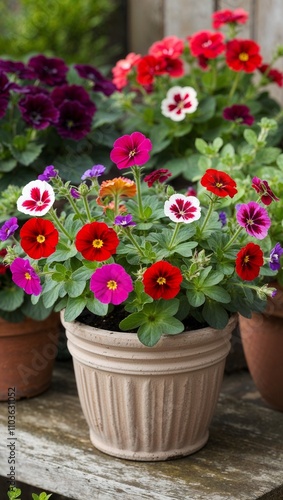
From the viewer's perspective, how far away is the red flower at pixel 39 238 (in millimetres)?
1604

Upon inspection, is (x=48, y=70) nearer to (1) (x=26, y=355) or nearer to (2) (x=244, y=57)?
(2) (x=244, y=57)

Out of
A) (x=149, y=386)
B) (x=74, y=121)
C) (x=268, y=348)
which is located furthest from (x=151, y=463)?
(x=74, y=121)

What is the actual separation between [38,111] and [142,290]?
797 mm

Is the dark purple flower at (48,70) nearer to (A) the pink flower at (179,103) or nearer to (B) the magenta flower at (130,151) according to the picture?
(A) the pink flower at (179,103)

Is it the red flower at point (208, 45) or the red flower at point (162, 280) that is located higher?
the red flower at point (208, 45)

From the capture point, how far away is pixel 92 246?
1.58 m

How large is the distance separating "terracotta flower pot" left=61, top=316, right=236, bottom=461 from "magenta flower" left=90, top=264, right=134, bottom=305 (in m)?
0.14

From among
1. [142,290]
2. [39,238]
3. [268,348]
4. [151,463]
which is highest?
[39,238]

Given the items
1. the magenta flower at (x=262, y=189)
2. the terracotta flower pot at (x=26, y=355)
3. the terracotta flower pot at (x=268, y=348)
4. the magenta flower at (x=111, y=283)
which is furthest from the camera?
the terracotta flower pot at (x=26, y=355)

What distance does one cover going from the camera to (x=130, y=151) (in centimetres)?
164

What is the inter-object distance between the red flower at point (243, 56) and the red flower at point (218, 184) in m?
0.84

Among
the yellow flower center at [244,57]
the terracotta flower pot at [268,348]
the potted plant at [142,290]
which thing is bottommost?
the terracotta flower pot at [268,348]

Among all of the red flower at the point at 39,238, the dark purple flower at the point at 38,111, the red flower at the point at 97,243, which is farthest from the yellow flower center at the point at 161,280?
the dark purple flower at the point at 38,111

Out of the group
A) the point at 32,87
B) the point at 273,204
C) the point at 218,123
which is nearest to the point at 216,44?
the point at 218,123
